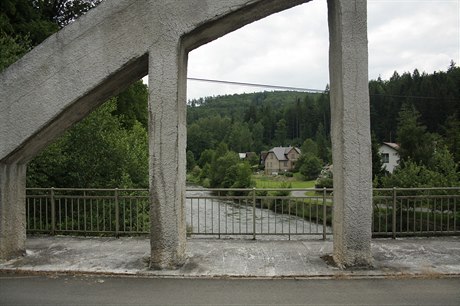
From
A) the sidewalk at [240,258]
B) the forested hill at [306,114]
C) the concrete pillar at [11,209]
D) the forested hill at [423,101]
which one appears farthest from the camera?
the forested hill at [306,114]

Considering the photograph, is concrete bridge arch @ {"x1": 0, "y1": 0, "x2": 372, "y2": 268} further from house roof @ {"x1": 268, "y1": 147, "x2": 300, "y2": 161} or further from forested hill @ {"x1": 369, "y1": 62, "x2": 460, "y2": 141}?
house roof @ {"x1": 268, "y1": 147, "x2": 300, "y2": 161}

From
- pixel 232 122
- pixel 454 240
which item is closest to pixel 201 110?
pixel 232 122

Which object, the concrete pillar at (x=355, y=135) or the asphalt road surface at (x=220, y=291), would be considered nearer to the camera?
the asphalt road surface at (x=220, y=291)

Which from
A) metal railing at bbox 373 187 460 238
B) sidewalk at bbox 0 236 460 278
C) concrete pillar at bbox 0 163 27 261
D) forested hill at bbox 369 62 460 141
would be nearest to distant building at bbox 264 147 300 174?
forested hill at bbox 369 62 460 141

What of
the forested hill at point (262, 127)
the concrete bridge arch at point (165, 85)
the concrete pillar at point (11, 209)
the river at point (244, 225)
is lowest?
the river at point (244, 225)

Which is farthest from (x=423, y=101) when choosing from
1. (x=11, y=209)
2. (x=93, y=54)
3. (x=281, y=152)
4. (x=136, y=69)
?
(x=11, y=209)

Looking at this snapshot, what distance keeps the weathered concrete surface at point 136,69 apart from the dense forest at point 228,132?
5573mm

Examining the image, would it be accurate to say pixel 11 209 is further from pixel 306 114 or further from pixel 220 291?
pixel 306 114

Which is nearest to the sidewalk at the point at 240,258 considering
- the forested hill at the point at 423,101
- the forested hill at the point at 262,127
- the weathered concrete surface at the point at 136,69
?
the weathered concrete surface at the point at 136,69

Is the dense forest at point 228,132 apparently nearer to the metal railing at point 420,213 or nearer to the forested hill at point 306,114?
the forested hill at point 306,114

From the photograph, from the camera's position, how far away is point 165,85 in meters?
7.05

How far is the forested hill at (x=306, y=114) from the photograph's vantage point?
A: 5184cm

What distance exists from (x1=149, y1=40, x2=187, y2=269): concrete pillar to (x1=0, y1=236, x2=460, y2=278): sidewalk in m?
0.51

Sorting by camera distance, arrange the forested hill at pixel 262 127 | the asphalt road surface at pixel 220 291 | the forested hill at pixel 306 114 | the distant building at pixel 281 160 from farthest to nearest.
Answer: the forested hill at pixel 262 127
the distant building at pixel 281 160
the forested hill at pixel 306 114
the asphalt road surface at pixel 220 291
